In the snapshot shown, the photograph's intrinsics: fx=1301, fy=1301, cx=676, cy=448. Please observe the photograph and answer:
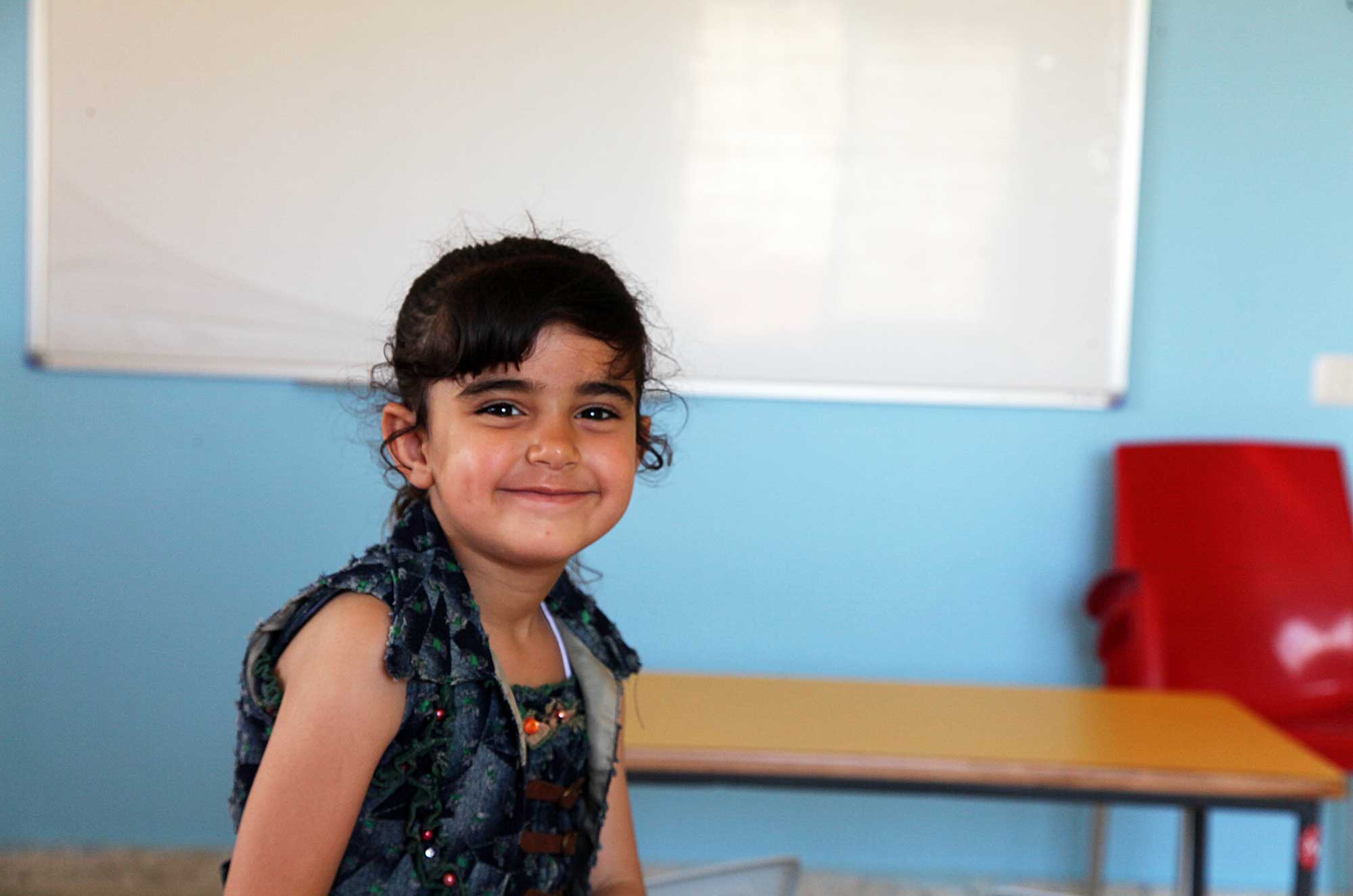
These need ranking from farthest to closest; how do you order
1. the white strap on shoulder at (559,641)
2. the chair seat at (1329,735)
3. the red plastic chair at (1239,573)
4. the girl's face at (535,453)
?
the red plastic chair at (1239,573), the chair seat at (1329,735), the white strap on shoulder at (559,641), the girl's face at (535,453)

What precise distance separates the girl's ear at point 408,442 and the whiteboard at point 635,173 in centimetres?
171

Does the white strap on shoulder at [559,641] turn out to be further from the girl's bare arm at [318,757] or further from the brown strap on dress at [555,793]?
the girl's bare arm at [318,757]

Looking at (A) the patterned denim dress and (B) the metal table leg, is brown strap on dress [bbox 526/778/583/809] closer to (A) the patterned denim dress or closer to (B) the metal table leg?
(A) the patterned denim dress

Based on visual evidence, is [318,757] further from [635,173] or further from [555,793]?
[635,173]

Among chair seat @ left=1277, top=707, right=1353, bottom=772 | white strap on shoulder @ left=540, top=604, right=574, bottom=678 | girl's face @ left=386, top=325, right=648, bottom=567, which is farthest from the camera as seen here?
chair seat @ left=1277, top=707, right=1353, bottom=772

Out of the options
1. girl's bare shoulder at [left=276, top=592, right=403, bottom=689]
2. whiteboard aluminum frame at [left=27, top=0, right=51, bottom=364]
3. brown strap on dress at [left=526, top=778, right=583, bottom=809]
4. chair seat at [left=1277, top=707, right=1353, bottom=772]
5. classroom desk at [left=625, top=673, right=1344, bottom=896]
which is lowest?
chair seat at [left=1277, top=707, right=1353, bottom=772]

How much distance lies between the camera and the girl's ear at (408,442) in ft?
3.34

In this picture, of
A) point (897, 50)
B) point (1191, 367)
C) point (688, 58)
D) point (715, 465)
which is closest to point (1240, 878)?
point (1191, 367)

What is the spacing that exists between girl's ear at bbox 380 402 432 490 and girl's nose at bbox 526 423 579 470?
112 mm

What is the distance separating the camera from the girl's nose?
37.1 inches

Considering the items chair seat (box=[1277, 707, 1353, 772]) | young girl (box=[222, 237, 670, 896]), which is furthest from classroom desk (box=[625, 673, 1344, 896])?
young girl (box=[222, 237, 670, 896])

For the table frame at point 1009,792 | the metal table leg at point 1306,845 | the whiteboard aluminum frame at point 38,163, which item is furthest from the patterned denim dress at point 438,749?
the whiteboard aluminum frame at point 38,163

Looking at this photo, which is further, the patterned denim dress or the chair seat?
the chair seat

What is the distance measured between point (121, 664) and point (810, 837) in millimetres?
1530
